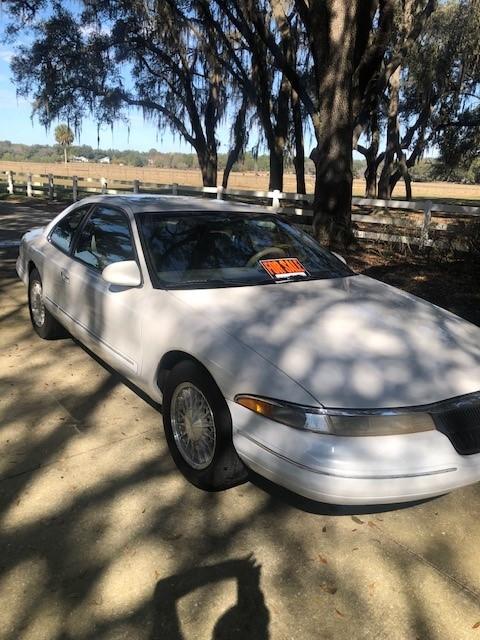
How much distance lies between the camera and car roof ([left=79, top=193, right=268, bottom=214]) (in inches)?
149

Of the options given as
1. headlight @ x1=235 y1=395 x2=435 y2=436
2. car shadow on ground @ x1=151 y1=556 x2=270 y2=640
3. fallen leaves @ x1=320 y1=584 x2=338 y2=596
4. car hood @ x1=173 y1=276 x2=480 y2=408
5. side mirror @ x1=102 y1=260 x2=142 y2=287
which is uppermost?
side mirror @ x1=102 y1=260 x2=142 y2=287

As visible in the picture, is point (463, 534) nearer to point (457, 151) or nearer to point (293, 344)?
point (293, 344)

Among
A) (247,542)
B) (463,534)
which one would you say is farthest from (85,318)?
(463,534)

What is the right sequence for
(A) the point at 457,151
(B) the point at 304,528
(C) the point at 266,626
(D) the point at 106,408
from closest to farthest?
(C) the point at 266,626 < (B) the point at 304,528 < (D) the point at 106,408 < (A) the point at 457,151

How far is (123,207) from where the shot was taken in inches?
150

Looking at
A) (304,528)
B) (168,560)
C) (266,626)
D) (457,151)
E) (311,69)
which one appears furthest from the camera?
(457,151)

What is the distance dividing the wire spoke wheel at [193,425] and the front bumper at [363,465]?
1.47 ft

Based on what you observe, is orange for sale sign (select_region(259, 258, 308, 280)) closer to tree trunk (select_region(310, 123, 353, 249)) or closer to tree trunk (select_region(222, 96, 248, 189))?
tree trunk (select_region(310, 123, 353, 249))

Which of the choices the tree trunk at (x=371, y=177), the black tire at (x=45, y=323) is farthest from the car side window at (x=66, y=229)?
the tree trunk at (x=371, y=177)

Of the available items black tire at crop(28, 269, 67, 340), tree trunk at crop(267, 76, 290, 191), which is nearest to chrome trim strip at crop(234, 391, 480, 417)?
black tire at crop(28, 269, 67, 340)

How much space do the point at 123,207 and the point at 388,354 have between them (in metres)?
2.17

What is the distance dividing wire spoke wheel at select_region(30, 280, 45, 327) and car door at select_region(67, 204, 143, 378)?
86 cm

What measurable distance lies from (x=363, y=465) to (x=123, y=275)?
1.83 metres

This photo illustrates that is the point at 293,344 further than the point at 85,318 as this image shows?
No
